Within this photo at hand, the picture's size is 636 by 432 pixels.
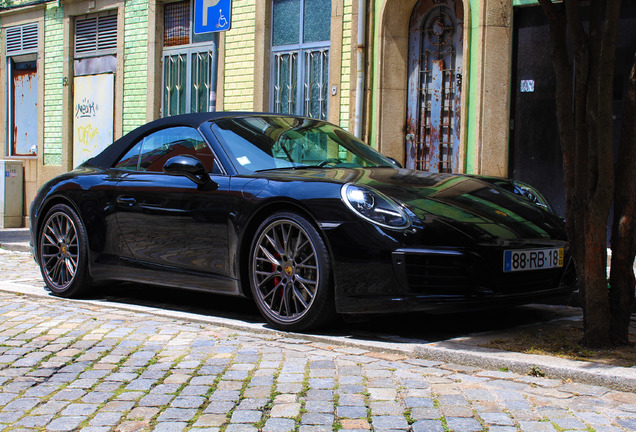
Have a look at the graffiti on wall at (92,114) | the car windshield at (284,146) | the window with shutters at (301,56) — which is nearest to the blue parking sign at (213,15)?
the car windshield at (284,146)

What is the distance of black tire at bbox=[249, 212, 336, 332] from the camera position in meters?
5.17

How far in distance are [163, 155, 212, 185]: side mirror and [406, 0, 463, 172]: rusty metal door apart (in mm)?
6986

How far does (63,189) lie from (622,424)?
16.3ft

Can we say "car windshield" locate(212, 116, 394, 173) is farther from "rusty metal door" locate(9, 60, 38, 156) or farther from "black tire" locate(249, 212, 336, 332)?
"rusty metal door" locate(9, 60, 38, 156)

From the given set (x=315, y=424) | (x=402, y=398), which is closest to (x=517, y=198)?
(x=402, y=398)

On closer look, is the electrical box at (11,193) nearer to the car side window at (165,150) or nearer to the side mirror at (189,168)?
the car side window at (165,150)

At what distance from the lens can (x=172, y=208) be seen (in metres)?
6.12

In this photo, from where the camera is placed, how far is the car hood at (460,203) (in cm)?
513

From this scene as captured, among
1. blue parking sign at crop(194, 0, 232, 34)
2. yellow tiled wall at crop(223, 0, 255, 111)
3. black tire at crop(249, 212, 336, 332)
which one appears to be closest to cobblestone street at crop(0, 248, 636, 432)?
black tire at crop(249, 212, 336, 332)

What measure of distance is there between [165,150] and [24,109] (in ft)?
49.8

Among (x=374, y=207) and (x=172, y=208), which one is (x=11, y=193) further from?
(x=374, y=207)

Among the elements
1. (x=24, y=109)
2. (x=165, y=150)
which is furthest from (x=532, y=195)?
(x=24, y=109)

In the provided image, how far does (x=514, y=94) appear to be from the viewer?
11531mm

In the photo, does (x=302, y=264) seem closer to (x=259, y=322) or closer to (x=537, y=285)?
(x=259, y=322)
